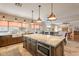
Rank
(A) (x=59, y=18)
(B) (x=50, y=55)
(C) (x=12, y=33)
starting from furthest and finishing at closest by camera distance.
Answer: (C) (x=12, y=33) < (A) (x=59, y=18) < (B) (x=50, y=55)

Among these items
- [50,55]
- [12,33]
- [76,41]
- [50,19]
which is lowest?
[50,55]

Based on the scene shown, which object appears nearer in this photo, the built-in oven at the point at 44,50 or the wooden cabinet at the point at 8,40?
the built-in oven at the point at 44,50

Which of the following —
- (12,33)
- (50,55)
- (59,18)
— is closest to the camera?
(50,55)

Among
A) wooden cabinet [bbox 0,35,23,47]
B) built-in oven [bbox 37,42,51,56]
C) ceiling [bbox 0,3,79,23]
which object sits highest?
ceiling [bbox 0,3,79,23]

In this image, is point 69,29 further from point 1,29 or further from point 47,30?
point 1,29

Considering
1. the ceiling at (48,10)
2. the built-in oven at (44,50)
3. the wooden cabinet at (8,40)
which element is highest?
the ceiling at (48,10)

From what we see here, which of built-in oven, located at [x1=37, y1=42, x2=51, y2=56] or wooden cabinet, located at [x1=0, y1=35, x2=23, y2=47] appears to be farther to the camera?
wooden cabinet, located at [x1=0, y1=35, x2=23, y2=47]

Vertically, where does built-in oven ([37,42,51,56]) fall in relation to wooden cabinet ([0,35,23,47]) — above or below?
→ below

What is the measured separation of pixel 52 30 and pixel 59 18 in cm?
32

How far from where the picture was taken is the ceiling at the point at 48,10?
7.02 feet

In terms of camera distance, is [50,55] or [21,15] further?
[21,15]

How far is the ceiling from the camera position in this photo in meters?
2.14

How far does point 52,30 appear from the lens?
230 centimetres

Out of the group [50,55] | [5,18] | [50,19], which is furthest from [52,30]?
[5,18]
